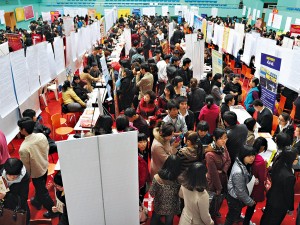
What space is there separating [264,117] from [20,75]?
4256 millimetres

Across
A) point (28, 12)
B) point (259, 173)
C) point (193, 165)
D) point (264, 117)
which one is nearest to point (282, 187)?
point (259, 173)

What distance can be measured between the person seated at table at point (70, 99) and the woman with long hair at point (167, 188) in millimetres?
3323

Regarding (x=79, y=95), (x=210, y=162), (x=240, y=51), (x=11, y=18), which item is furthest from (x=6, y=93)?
(x=11, y=18)

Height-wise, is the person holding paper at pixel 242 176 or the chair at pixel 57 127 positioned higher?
the person holding paper at pixel 242 176

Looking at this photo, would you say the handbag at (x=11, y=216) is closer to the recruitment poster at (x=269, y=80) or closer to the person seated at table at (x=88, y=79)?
the person seated at table at (x=88, y=79)

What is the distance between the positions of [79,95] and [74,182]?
3844 mm

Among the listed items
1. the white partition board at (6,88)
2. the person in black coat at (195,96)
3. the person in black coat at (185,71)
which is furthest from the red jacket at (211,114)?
the white partition board at (6,88)

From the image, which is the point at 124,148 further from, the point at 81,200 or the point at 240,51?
the point at 240,51

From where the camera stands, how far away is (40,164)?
3.35 m

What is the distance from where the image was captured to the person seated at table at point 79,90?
19.7 ft

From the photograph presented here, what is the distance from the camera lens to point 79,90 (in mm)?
6027

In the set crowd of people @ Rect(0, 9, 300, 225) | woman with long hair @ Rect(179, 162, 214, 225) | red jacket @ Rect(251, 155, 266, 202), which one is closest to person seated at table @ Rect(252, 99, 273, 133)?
crowd of people @ Rect(0, 9, 300, 225)

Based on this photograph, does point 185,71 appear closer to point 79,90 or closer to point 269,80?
point 269,80

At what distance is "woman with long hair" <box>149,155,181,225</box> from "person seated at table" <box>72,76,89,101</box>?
3.72 m
